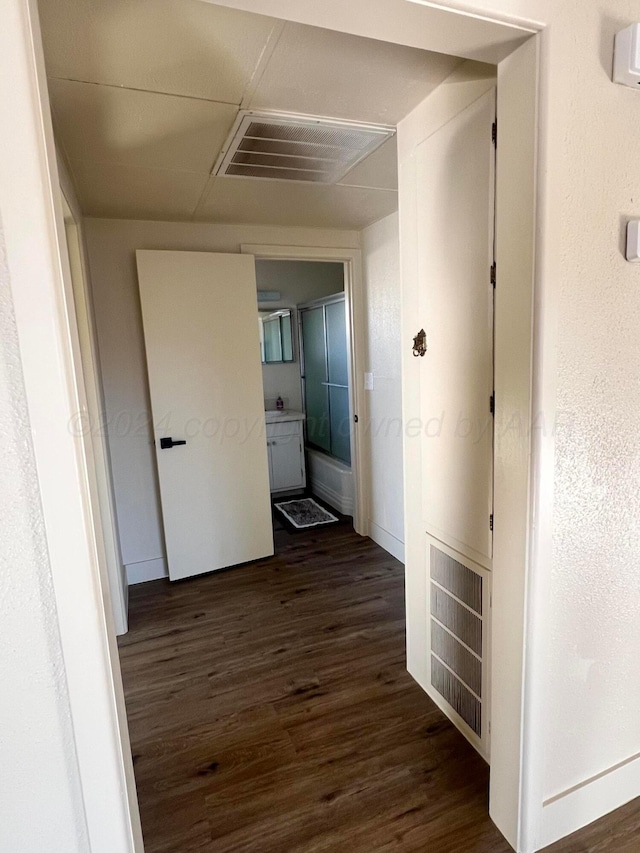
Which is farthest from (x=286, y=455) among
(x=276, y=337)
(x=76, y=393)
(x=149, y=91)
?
(x=76, y=393)

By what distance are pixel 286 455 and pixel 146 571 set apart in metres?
1.79

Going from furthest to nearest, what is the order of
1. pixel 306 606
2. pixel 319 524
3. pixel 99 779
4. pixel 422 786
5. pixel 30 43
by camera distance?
pixel 319 524 → pixel 306 606 → pixel 422 786 → pixel 99 779 → pixel 30 43

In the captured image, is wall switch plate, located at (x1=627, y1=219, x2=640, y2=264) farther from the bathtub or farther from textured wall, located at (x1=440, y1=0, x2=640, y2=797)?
the bathtub

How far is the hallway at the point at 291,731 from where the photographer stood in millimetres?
1493

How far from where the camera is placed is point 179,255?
9.52 ft

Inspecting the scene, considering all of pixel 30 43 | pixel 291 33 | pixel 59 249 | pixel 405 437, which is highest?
pixel 291 33

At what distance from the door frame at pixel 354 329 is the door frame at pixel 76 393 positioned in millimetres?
2179

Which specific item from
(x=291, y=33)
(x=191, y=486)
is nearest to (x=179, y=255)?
(x=191, y=486)

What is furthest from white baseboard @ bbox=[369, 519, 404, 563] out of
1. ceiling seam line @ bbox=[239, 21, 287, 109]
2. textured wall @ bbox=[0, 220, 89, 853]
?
ceiling seam line @ bbox=[239, 21, 287, 109]

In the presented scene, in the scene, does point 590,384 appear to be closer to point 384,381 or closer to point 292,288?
point 384,381

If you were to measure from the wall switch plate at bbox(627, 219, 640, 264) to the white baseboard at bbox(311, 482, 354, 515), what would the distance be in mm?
3092

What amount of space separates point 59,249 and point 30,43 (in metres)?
0.31

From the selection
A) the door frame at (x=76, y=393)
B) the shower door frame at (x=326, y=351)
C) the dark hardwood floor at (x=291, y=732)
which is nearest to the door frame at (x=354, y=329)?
the shower door frame at (x=326, y=351)

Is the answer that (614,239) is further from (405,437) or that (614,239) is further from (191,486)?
(191,486)
